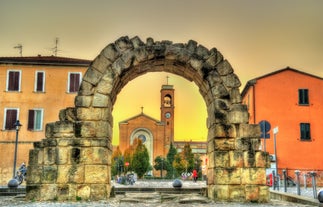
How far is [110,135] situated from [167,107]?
81.5 metres

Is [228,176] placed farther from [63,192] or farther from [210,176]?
[63,192]

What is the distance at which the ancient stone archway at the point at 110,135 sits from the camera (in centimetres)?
1073

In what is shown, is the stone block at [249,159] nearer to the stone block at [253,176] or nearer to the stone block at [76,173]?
the stone block at [253,176]

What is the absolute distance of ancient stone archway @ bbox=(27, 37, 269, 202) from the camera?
1073 centimetres

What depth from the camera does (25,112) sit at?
34.1 m

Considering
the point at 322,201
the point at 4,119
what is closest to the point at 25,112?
the point at 4,119

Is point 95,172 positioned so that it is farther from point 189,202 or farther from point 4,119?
point 4,119

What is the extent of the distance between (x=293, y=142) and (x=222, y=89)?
983 inches

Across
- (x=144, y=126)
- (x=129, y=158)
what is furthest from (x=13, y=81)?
(x=144, y=126)

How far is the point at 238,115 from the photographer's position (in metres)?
11.2

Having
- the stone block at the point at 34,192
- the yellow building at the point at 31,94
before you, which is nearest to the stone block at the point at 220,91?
the stone block at the point at 34,192

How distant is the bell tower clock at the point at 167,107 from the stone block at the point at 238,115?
7953 cm

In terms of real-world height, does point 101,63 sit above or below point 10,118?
below

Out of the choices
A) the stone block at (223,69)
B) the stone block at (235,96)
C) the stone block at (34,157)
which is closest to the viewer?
the stone block at (34,157)
